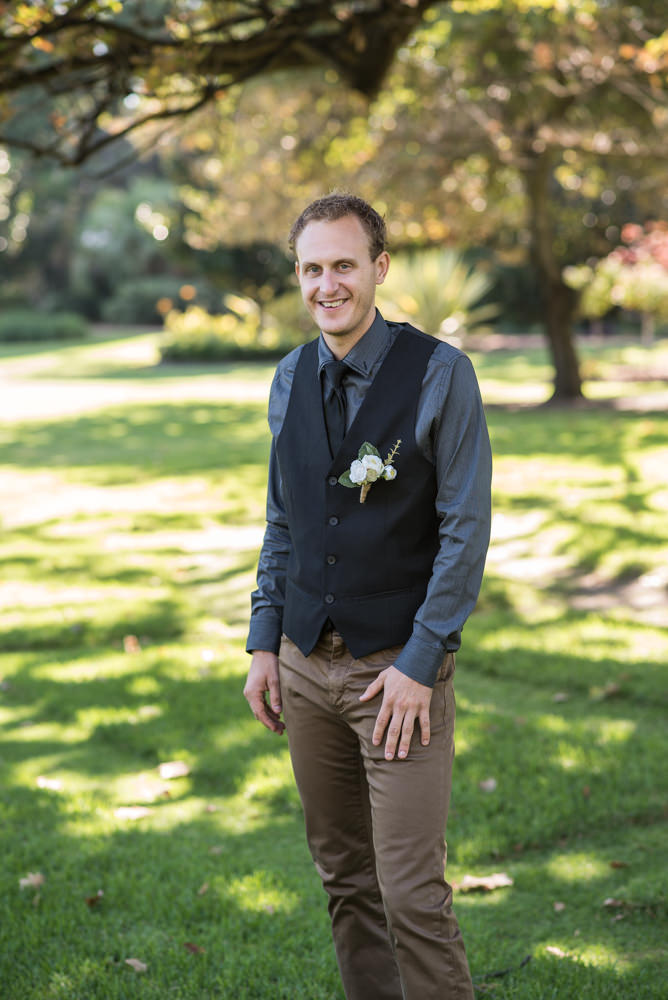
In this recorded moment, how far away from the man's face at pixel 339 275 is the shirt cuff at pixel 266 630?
2.42 ft

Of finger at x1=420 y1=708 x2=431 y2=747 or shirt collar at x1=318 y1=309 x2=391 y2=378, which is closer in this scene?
finger at x1=420 y1=708 x2=431 y2=747

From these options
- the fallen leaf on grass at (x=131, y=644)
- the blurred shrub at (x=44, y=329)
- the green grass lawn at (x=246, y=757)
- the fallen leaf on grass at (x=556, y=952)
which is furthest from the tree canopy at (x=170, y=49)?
the blurred shrub at (x=44, y=329)

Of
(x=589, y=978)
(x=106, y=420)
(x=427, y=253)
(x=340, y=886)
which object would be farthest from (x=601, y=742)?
(x=427, y=253)

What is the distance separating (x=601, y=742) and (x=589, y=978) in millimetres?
1791

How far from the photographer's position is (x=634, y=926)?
3477 millimetres

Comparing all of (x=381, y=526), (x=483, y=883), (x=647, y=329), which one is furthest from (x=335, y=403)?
(x=647, y=329)

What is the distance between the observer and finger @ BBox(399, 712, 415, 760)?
2.32 m

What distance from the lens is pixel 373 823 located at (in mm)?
2383

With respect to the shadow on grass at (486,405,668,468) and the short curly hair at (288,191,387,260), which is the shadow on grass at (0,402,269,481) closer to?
the shadow on grass at (486,405,668,468)

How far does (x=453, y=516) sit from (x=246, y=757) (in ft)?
9.43

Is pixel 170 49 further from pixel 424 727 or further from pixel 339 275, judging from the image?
pixel 424 727

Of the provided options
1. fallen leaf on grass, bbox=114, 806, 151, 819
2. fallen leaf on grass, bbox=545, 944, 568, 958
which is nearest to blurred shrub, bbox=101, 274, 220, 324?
fallen leaf on grass, bbox=114, 806, 151, 819

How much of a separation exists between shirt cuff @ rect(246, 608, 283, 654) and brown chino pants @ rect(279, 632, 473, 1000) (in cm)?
8

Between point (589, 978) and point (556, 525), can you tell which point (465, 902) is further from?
point (556, 525)
